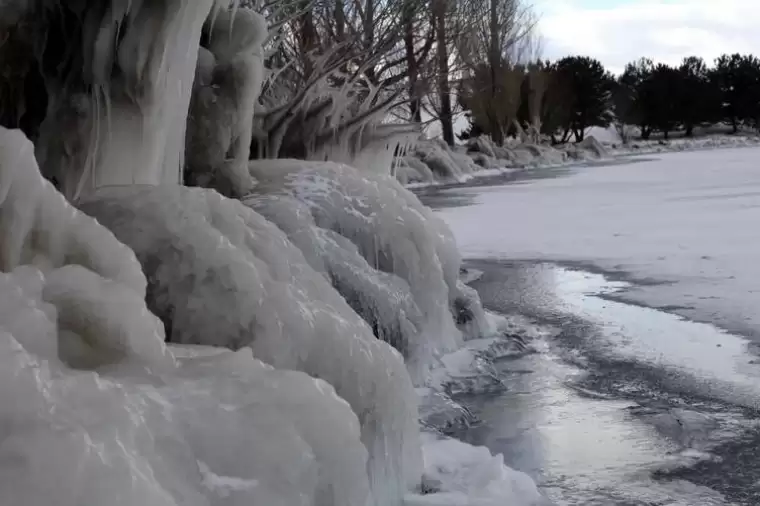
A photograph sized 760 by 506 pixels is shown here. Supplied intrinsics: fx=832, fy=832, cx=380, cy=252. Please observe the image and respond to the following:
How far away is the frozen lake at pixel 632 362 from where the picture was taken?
2.32 m

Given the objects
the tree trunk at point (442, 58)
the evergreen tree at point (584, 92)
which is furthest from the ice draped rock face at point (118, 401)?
the evergreen tree at point (584, 92)

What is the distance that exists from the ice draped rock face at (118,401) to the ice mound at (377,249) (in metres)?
1.65

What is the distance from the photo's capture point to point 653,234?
22.2 ft

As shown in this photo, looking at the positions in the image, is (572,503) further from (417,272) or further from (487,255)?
(487,255)

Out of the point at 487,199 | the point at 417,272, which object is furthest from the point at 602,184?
the point at 417,272

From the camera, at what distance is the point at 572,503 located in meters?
2.13

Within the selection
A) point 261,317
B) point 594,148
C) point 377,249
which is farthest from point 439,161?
point 261,317

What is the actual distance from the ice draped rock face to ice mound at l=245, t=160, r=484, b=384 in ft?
5.41

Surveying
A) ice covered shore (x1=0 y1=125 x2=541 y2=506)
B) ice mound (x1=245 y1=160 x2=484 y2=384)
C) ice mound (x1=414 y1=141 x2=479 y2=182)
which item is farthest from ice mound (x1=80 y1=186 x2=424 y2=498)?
ice mound (x1=414 y1=141 x2=479 y2=182)

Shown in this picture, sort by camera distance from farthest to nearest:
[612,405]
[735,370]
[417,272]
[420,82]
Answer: [420,82], [417,272], [735,370], [612,405]

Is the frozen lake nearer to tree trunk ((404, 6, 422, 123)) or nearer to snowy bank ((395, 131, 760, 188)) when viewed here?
snowy bank ((395, 131, 760, 188))

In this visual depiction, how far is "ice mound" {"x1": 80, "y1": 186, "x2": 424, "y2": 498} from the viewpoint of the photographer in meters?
2.16

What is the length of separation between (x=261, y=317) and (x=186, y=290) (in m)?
0.25

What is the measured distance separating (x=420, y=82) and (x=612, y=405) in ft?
40.9
